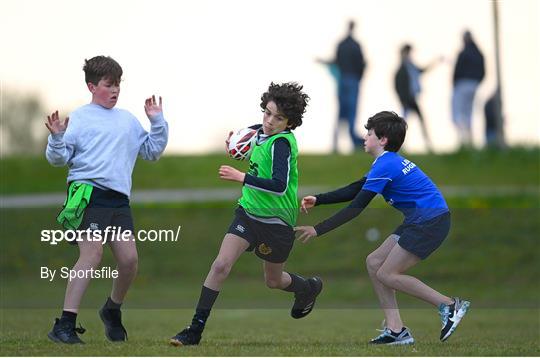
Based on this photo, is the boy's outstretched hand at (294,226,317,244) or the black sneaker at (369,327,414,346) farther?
the black sneaker at (369,327,414,346)

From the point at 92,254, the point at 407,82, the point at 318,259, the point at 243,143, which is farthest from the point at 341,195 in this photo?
the point at 407,82

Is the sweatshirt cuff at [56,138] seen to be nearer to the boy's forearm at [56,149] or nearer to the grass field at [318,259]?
the boy's forearm at [56,149]

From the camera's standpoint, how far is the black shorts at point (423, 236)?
9922 mm

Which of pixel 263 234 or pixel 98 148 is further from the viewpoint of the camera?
pixel 263 234

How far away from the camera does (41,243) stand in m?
20.3

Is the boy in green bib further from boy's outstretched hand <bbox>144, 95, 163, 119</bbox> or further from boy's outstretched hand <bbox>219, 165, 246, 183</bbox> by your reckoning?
boy's outstretched hand <bbox>144, 95, 163, 119</bbox>

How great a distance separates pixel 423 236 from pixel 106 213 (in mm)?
2464

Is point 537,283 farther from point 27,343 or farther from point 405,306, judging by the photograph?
point 27,343

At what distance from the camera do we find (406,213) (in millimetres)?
10125

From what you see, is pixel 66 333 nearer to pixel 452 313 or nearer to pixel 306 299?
pixel 306 299

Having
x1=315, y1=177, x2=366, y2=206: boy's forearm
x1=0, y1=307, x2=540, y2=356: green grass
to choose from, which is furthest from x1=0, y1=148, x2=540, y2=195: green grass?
x1=315, y1=177, x2=366, y2=206: boy's forearm

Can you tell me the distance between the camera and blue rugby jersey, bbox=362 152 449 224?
992 centimetres

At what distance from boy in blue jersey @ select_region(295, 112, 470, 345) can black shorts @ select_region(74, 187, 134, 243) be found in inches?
54.1

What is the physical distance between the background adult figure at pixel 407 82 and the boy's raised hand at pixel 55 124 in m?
14.2
